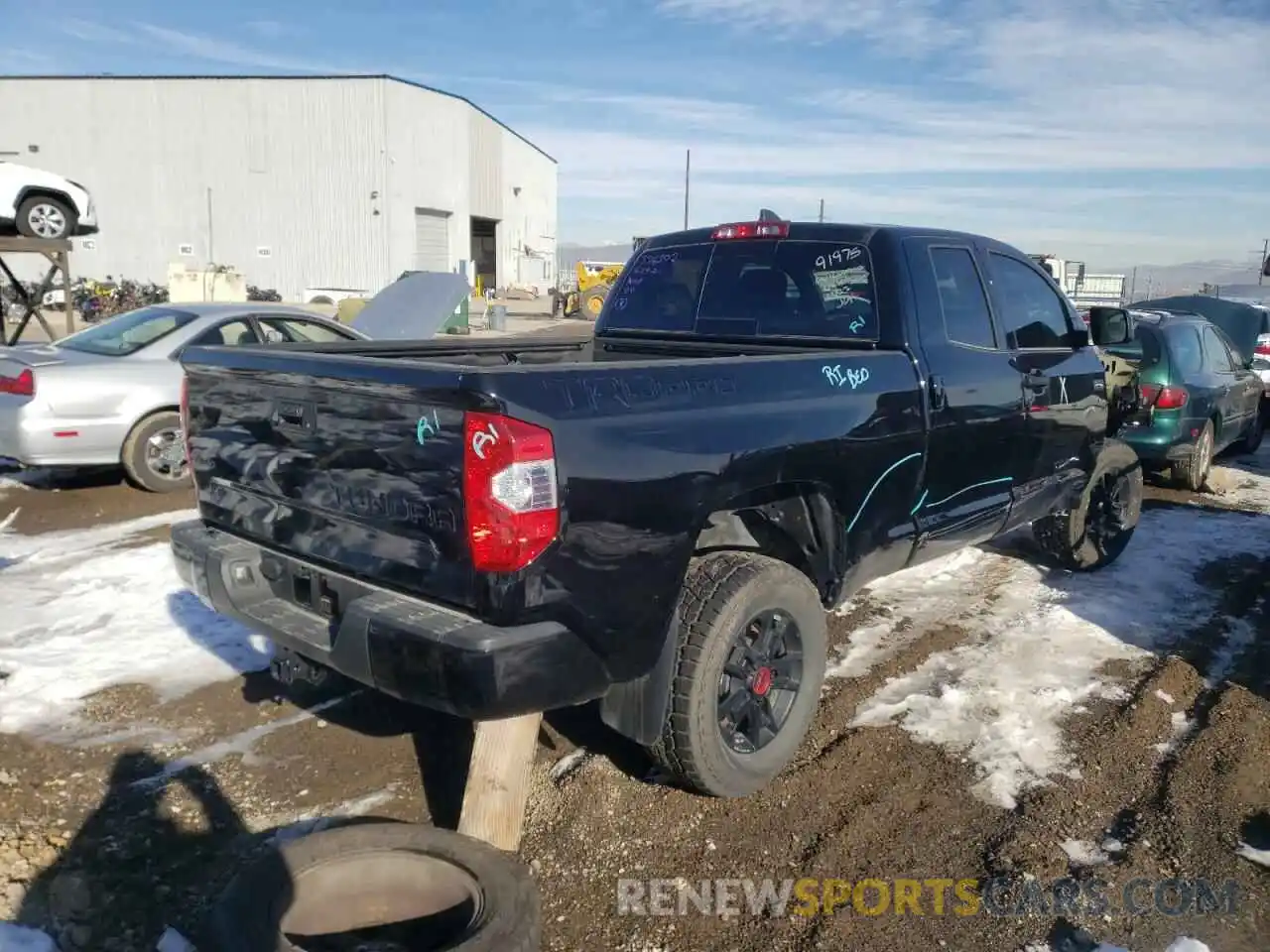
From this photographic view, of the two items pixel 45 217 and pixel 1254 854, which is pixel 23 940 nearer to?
pixel 1254 854

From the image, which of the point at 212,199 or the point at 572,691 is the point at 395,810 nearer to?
the point at 572,691

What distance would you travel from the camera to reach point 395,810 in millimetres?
3473

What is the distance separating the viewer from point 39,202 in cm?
1662

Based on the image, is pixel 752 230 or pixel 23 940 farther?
pixel 752 230

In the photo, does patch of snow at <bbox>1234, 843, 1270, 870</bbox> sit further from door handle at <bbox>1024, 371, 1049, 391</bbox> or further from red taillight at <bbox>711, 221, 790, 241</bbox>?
red taillight at <bbox>711, 221, 790, 241</bbox>

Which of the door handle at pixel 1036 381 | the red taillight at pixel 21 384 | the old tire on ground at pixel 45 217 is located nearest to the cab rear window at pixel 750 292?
the door handle at pixel 1036 381

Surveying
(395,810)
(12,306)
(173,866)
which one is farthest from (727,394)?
(12,306)

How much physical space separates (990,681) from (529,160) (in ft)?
188

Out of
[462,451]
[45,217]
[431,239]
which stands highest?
[431,239]

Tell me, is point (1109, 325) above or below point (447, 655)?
above

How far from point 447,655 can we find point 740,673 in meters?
1.31

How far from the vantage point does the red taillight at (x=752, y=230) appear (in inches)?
182

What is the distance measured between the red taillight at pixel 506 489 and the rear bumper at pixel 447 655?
8.1 inches

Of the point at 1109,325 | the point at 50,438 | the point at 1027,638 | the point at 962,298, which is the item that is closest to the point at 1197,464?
the point at 1109,325
